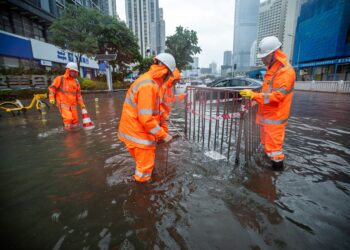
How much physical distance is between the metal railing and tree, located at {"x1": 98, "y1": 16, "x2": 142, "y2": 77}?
20274 mm

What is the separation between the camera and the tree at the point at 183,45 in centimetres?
2841

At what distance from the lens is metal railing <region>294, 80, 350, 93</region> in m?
17.7

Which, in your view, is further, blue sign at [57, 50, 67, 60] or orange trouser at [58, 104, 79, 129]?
blue sign at [57, 50, 67, 60]

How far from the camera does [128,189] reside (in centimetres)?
275

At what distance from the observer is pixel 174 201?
8.21 feet

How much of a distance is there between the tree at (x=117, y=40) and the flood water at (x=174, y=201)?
18.1 m

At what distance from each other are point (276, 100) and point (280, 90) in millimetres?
147

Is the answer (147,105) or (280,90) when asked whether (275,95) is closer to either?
(280,90)

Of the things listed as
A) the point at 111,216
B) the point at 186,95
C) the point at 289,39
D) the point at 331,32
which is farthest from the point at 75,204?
the point at 289,39

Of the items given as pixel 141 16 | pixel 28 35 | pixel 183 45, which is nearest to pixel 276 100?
pixel 28 35

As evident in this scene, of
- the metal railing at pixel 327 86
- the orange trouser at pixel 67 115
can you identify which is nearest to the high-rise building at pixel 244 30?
the metal railing at pixel 327 86

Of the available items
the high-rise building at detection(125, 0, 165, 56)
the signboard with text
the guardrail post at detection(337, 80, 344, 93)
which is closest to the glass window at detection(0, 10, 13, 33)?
the signboard with text

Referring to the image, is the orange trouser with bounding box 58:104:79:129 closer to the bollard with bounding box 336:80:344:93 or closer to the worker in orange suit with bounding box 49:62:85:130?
the worker in orange suit with bounding box 49:62:85:130

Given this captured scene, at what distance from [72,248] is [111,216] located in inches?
18.9
